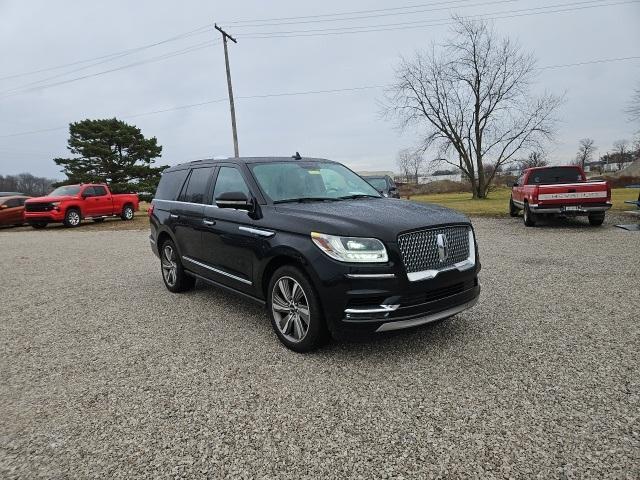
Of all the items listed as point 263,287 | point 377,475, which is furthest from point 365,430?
point 263,287

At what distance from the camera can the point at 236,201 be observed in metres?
3.97

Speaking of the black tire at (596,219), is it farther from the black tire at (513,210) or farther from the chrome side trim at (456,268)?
the chrome side trim at (456,268)

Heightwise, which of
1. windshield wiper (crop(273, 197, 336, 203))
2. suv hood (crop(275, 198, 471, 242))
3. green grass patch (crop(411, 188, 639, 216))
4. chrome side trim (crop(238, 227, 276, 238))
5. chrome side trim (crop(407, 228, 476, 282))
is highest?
windshield wiper (crop(273, 197, 336, 203))

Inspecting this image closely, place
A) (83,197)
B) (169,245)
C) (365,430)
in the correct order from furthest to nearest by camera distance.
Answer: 1. (83,197)
2. (169,245)
3. (365,430)

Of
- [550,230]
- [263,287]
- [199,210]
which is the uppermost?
[199,210]

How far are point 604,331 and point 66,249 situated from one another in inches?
500

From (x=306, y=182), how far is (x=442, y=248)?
172 cm

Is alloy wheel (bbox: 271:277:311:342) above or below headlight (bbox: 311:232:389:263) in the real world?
below

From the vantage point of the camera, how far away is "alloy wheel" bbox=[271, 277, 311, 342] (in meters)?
3.60

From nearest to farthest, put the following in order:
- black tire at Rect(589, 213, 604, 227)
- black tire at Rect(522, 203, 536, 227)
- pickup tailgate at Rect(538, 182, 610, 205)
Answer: pickup tailgate at Rect(538, 182, 610, 205), black tire at Rect(589, 213, 604, 227), black tire at Rect(522, 203, 536, 227)

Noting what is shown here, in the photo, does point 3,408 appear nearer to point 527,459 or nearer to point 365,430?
point 365,430

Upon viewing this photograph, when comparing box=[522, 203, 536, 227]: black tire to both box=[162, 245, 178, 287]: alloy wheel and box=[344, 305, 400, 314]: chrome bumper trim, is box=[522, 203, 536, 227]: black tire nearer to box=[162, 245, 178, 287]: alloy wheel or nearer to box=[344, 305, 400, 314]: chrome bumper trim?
box=[162, 245, 178, 287]: alloy wheel

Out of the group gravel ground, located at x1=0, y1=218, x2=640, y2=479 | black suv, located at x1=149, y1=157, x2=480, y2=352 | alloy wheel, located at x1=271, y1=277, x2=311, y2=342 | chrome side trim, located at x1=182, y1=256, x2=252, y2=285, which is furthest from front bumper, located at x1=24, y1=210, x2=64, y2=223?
alloy wheel, located at x1=271, y1=277, x2=311, y2=342

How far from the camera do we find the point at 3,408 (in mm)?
2965
